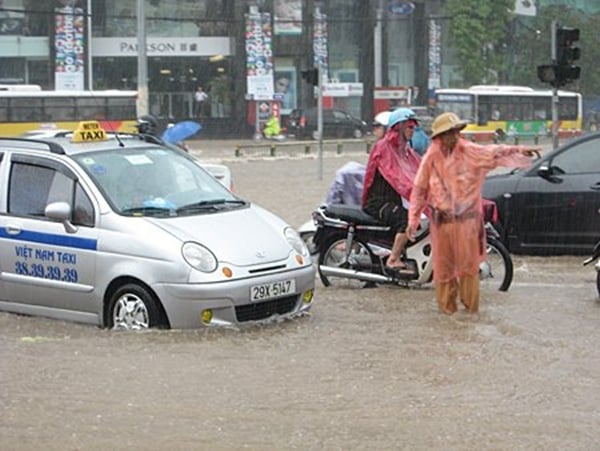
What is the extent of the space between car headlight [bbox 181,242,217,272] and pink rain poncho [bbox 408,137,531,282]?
1.91 metres

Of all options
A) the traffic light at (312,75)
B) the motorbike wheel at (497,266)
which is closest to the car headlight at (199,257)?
the motorbike wheel at (497,266)

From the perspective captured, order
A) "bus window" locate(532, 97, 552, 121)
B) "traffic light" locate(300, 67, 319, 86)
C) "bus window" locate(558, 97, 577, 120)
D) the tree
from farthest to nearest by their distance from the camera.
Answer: the tree < "bus window" locate(558, 97, 577, 120) < "bus window" locate(532, 97, 552, 121) < "traffic light" locate(300, 67, 319, 86)

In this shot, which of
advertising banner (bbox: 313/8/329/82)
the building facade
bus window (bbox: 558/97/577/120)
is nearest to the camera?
bus window (bbox: 558/97/577/120)

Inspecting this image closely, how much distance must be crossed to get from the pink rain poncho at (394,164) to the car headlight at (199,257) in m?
2.56

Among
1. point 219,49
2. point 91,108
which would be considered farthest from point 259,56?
point 91,108

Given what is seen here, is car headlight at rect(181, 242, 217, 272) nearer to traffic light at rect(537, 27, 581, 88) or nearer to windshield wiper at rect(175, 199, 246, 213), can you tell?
windshield wiper at rect(175, 199, 246, 213)

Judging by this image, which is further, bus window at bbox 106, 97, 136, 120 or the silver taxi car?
bus window at bbox 106, 97, 136, 120

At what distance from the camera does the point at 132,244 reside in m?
8.81

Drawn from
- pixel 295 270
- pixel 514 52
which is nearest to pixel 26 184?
pixel 295 270

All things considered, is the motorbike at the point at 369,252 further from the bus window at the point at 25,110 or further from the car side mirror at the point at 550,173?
the bus window at the point at 25,110

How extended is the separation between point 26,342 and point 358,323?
243 centimetres

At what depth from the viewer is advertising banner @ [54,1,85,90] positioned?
5544 centimetres

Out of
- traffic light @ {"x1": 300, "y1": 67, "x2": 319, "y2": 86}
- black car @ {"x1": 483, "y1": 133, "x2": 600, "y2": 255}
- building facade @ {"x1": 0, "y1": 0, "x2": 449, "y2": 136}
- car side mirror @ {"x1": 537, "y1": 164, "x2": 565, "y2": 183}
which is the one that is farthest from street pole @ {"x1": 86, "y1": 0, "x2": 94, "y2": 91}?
car side mirror @ {"x1": 537, "y1": 164, "x2": 565, "y2": 183}

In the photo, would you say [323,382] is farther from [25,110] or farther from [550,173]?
[25,110]
